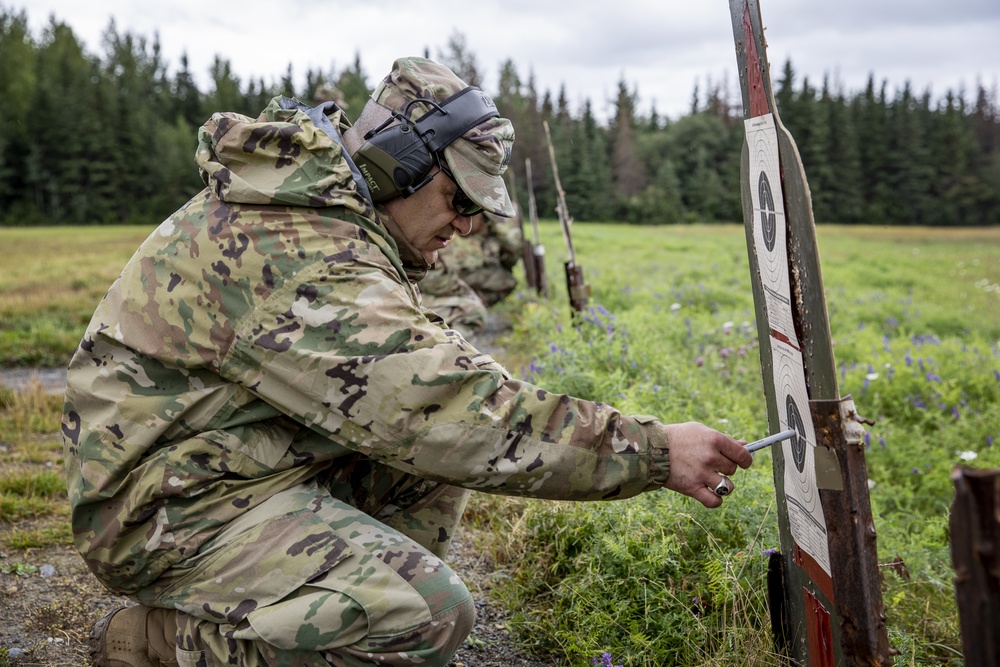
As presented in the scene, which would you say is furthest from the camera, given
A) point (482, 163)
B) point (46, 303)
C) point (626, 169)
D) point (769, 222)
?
point (626, 169)

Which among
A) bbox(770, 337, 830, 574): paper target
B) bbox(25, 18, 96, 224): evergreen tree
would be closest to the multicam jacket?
bbox(770, 337, 830, 574): paper target

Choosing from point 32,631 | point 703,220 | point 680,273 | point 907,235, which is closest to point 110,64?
point 703,220

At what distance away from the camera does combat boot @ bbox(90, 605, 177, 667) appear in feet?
8.28

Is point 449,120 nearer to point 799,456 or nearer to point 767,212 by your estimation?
point 767,212

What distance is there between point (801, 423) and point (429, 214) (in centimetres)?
129

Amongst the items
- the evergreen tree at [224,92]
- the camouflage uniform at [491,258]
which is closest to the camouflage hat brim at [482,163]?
Result: the camouflage uniform at [491,258]

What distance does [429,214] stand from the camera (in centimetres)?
266

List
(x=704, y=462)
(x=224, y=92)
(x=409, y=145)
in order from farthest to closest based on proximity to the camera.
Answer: (x=224, y=92)
(x=409, y=145)
(x=704, y=462)

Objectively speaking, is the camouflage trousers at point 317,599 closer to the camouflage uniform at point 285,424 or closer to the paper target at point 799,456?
the camouflage uniform at point 285,424

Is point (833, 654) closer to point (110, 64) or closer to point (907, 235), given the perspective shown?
point (907, 235)

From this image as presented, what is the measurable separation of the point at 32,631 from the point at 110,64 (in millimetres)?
92749

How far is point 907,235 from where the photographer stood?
3972 centimetres

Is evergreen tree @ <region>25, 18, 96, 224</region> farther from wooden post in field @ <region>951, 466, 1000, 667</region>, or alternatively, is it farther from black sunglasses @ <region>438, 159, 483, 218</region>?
wooden post in field @ <region>951, 466, 1000, 667</region>

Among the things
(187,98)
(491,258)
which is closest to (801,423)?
(491,258)
